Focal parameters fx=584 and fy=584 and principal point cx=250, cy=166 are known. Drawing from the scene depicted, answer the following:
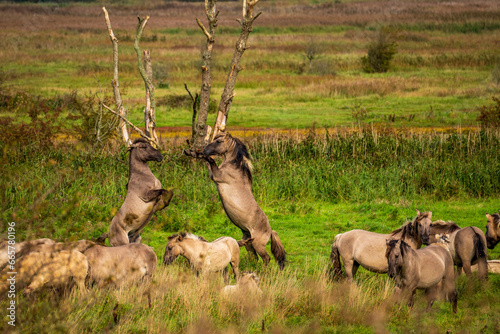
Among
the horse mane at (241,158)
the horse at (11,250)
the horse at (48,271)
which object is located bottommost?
the horse at (48,271)

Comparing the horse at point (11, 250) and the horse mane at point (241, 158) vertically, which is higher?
the horse mane at point (241, 158)

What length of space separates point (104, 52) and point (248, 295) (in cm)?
5863

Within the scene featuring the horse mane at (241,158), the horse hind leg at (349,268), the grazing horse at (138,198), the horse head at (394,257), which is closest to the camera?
the horse head at (394,257)

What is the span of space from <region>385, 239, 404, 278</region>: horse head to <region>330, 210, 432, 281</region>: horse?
1.75 ft

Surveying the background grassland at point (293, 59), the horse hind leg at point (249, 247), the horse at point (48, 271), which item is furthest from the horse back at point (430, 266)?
the background grassland at point (293, 59)

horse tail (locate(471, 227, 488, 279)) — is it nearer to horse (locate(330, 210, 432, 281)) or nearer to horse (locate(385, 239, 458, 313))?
horse (locate(385, 239, 458, 313))

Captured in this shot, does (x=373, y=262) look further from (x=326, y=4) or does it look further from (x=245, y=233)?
(x=326, y=4)

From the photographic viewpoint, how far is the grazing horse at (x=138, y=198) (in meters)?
8.12

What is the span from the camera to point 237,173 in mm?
8875

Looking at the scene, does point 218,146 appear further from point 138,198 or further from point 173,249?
point 173,249

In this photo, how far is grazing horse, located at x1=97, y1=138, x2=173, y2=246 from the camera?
8125mm

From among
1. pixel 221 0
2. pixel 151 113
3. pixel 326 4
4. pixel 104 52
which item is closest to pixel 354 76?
pixel 104 52

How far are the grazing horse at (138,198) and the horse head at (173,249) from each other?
478mm

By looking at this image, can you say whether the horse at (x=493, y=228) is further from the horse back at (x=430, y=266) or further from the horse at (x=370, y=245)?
the horse back at (x=430, y=266)
